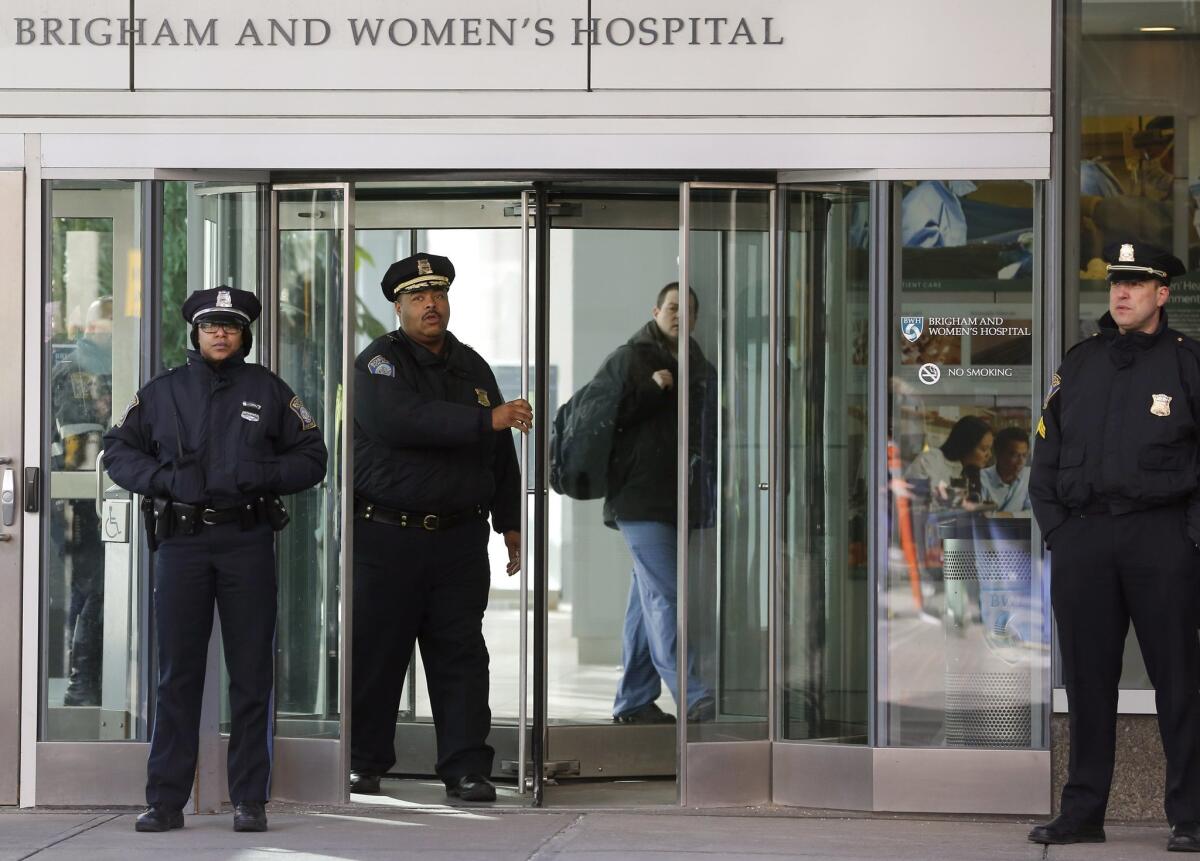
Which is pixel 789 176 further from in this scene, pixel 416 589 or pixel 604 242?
pixel 604 242

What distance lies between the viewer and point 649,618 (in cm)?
740

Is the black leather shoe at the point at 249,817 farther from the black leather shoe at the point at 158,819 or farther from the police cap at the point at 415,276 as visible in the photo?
the police cap at the point at 415,276

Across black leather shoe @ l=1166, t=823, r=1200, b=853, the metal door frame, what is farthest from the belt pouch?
black leather shoe @ l=1166, t=823, r=1200, b=853

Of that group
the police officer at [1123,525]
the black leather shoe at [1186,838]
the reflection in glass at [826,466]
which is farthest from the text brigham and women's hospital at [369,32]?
the black leather shoe at [1186,838]

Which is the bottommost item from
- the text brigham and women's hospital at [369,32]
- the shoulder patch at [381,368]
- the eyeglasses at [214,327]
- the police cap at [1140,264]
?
the shoulder patch at [381,368]

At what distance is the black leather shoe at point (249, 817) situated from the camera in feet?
19.7

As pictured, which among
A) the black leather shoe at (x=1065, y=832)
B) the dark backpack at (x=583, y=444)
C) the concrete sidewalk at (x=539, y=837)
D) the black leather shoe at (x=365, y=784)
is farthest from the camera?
the dark backpack at (x=583, y=444)

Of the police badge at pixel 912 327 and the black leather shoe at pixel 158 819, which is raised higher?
the police badge at pixel 912 327

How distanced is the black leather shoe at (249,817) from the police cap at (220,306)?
161 cm

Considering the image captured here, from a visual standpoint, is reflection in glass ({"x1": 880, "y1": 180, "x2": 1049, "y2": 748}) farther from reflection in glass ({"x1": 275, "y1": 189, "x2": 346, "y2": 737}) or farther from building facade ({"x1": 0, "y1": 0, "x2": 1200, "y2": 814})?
reflection in glass ({"x1": 275, "y1": 189, "x2": 346, "y2": 737})

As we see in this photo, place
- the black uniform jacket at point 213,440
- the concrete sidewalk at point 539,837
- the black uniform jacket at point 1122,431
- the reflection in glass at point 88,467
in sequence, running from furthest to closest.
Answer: the reflection in glass at point 88,467 → the black uniform jacket at point 213,440 → the concrete sidewalk at point 539,837 → the black uniform jacket at point 1122,431

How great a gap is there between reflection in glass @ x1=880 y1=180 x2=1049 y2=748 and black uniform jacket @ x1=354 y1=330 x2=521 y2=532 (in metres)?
1.54

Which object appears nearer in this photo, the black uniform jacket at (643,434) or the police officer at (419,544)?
the police officer at (419,544)

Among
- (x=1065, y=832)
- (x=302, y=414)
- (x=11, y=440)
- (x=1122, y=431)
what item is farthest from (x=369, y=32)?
(x=1065, y=832)
